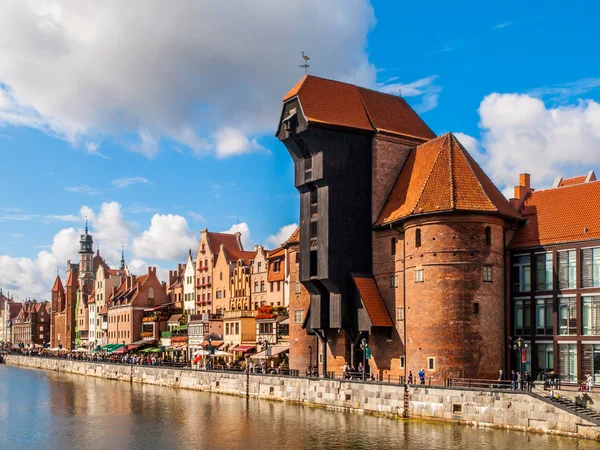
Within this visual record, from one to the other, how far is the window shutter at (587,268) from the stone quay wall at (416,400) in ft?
34.4

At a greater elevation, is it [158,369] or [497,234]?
[497,234]

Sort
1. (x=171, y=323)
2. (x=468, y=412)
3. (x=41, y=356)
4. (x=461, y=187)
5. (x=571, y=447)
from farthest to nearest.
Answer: (x=41, y=356), (x=171, y=323), (x=461, y=187), (x=468, y=412), (x=571, y=447)

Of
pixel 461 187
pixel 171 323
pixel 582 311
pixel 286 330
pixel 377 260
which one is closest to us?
pixel 582 311

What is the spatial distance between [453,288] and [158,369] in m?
37.0

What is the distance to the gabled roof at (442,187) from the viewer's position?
163 ft

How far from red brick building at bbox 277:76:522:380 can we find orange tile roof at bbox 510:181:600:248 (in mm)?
1219

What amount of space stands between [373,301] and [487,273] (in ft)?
27.7

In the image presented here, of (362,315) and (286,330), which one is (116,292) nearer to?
(286,330)

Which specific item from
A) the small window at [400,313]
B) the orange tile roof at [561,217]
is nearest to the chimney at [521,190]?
the orange tile roof at [561,217]

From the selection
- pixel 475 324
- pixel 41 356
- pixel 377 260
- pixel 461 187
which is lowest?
pixel 41 356

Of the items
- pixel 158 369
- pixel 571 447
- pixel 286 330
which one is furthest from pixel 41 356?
pixel 571 447

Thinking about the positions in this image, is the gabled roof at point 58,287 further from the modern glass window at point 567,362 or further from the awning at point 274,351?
the modern glass window at point 567,362

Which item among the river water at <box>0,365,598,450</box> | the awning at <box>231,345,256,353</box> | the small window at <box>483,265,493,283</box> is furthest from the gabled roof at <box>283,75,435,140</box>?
the awning at <box>231,345,256,353</box>

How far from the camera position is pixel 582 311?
4741 centimetres
